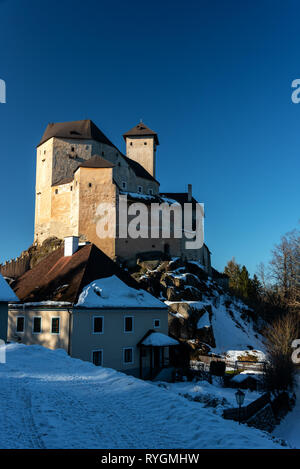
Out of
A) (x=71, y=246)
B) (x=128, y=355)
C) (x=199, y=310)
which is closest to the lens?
(x=128, y=355)

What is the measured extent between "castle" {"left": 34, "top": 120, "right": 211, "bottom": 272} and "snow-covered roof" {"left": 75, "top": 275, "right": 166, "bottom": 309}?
713 inches

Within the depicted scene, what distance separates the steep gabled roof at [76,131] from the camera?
52.6m

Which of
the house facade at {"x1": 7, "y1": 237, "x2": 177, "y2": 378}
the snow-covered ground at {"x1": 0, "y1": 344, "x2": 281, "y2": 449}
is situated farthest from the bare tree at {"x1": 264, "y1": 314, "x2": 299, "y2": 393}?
the snow-covered ground at {"x1": 0, "y1": 344, "x2": 281, "y2": 449}

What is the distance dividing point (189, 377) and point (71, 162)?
3543cm

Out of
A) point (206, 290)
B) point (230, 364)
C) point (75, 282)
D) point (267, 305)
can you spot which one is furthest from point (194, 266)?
point (75, 282)

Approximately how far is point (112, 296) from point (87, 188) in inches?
942

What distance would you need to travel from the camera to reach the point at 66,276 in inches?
993

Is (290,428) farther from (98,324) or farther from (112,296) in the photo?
(112,296)

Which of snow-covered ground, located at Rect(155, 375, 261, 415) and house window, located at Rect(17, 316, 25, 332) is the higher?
house window, located at Rect(17, 316, 25, 332)

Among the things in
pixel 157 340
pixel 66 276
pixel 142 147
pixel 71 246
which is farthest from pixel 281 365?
pixel 142 147

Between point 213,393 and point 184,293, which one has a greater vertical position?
point 184,293

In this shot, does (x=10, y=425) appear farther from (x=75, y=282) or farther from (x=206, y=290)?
(x=206, y=290)

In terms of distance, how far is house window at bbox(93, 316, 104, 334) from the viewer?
22812 millimetres

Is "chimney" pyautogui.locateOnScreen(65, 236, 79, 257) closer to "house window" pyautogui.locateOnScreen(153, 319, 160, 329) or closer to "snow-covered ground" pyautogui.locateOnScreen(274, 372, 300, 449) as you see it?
"house window" pyautogui.locateOnScreen(153, 319, 160, 329)
